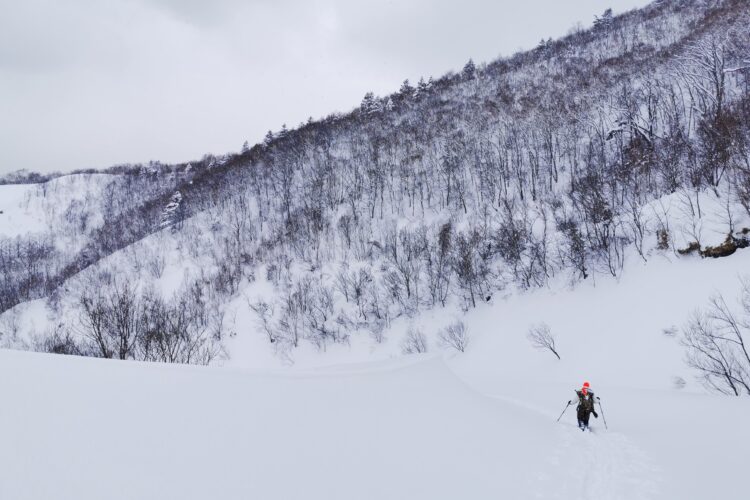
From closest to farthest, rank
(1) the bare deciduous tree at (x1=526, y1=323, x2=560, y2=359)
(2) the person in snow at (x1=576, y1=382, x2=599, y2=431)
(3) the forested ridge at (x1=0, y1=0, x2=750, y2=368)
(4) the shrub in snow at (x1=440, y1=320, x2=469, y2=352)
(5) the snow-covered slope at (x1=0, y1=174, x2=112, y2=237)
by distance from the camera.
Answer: (2) the person in snow at (x1=576, y1=382, x2=599, y2=431) → (1) the bare deciduous tree at (x1=526, y1=323, x2=560, y2=359) → (4) the shrub in snow at (x1=440, y1=320, x2=469, y2=352) → (3) the forested ridge at (x1=0, y1=0, x2=750, y2=368) → (5) the snow-covered slope at (x1=0, y1=174, x2=112, y2=237)

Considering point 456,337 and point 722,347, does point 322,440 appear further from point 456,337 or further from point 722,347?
point 456,337

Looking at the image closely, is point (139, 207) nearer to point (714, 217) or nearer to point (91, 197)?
point (91, 197)

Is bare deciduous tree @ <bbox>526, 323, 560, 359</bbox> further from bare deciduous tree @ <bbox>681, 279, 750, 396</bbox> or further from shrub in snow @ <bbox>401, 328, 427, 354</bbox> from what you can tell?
shrub in snow @ <bbox>401, 328, 427, 354</bbox>

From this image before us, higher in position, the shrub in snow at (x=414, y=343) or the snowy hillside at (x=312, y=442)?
the snowy hillside at (x=312, y=442)

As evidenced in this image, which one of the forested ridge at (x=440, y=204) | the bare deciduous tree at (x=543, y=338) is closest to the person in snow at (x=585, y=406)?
the bare deciduous tree at (x=543, y=338)

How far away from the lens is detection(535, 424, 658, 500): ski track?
7.47 meters

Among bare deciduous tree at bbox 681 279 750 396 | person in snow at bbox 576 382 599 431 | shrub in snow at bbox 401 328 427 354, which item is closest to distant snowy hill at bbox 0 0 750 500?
bare deciduous tree at bbox 681 279 750 396

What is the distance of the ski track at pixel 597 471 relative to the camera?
294 inches

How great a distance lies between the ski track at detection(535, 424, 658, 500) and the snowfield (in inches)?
1.9

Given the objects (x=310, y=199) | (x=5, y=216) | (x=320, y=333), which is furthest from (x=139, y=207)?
(x=320, y=333)

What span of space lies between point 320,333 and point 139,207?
96.0m

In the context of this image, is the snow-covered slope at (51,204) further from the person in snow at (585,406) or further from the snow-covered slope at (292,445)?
the person in snow at (585,406)

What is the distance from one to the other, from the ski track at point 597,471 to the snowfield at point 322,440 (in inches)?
1.9

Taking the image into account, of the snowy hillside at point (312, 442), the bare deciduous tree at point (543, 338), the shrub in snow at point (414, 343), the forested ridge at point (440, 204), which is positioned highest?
the forested ridge at point (440, 204)
